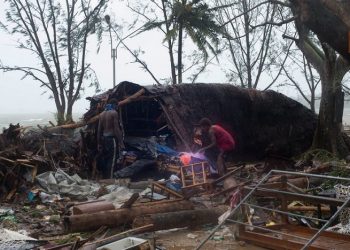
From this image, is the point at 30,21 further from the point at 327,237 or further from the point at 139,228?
the point at 327,237

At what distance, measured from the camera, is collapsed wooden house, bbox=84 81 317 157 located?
14.8 m

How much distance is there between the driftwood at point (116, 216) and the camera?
6.75 m

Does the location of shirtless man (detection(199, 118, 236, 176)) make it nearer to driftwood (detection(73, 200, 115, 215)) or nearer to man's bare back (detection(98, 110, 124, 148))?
man's bare back (detection(98, 110, 124, 148))

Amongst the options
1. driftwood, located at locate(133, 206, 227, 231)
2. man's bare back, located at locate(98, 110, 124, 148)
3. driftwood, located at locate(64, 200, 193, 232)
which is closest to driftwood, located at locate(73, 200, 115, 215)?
driftwood, located at locate(64, 200, 193, 232)

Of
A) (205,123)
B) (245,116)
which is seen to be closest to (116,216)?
(205,123)

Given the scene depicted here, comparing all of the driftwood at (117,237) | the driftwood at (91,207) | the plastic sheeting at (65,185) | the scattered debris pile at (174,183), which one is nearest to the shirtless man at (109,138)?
the scattered debris pile at (174,183)

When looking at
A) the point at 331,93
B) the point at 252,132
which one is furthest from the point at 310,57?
the point at 252,132

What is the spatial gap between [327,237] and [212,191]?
386 centimetres

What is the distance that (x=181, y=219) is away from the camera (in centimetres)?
711

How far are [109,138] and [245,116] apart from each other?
522 cm

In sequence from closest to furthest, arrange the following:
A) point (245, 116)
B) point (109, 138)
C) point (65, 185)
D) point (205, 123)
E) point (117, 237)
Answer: point (117, 237) < point (65, 185) < point (205, 123) < point (109, 138) < point (245, 116)

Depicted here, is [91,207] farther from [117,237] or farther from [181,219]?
[181,219]

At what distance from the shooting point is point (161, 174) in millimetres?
12102

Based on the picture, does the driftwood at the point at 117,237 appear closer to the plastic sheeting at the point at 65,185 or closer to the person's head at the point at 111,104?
the plastic sheeting at the point at 65,185
